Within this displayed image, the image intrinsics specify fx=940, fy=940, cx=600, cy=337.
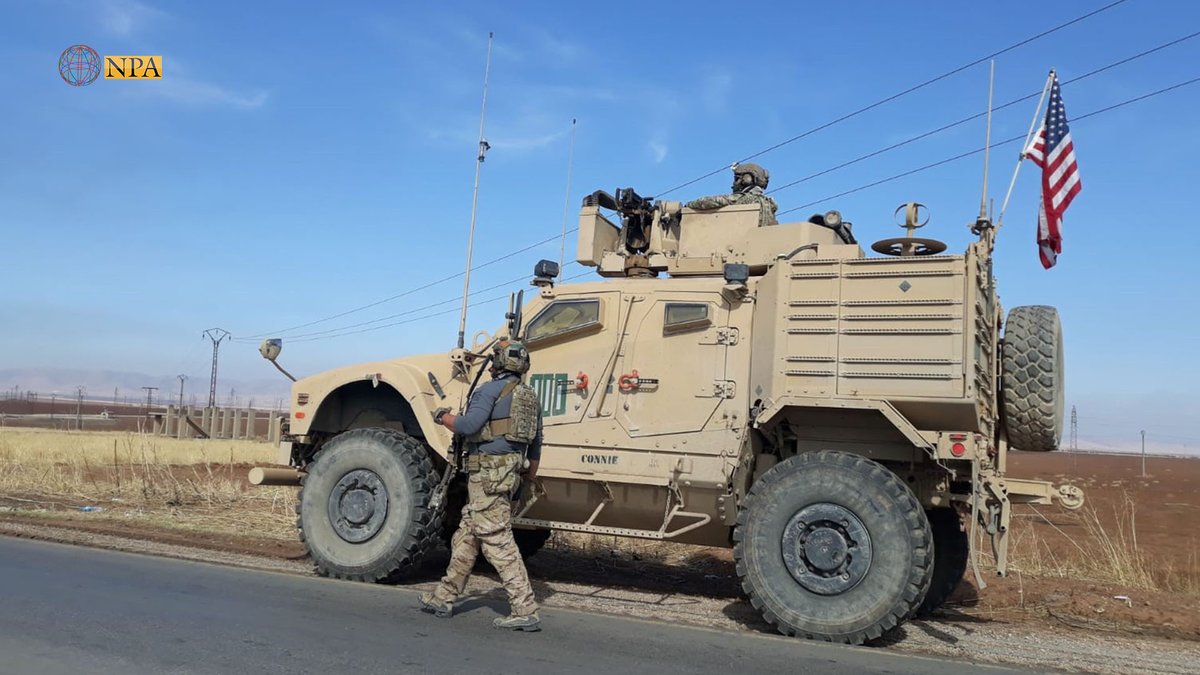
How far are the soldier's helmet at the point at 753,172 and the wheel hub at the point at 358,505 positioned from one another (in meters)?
4.21

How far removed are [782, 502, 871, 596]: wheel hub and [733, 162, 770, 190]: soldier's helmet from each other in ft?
11.6

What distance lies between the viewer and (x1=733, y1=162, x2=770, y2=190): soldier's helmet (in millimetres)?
8664

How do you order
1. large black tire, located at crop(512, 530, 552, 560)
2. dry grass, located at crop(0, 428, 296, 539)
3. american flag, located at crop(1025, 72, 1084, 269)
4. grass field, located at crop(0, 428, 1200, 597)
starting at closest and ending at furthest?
large black tire, located at crop(512, 530, 552, 560) < grass field, located at crop(0, 428, 1200, 597) < american flag, located at crop(1025, 72, 1084, 269) < dry grass, located at crop(0, 428, 296, 539)

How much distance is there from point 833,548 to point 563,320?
2868 millimetres

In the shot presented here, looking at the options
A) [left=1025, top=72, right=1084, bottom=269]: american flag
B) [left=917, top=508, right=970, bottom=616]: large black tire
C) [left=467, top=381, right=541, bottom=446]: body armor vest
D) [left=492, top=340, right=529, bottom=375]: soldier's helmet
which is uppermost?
[left=1025, top=72, right=1084, bottom=269]: american flag

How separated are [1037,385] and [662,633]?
10.6ft

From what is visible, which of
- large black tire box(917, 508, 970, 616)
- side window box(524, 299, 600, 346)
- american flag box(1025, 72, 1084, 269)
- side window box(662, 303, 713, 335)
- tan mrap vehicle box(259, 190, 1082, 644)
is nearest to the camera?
tan mrap vehicle box(259, 190, 1082, 644)

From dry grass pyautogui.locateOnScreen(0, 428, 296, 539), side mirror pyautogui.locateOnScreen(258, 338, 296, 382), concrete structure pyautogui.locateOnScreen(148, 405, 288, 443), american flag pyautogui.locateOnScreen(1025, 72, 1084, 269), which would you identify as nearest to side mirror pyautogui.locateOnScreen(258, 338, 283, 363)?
side mirror pyautogui.locateOnScreen(258, 338, 296, 382)

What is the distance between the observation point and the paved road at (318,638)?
491 cm

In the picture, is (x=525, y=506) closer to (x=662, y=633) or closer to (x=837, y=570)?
(x=662, y=633)

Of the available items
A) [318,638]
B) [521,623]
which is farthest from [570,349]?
[318,638]

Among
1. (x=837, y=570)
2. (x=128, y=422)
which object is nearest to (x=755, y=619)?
(x=837, y=570)

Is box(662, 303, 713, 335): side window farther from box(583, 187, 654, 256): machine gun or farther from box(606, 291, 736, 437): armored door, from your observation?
box(583, 187, 654, 256): machine gun

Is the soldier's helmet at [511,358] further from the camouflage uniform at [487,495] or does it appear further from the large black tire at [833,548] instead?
the large black tire at [833,548]
